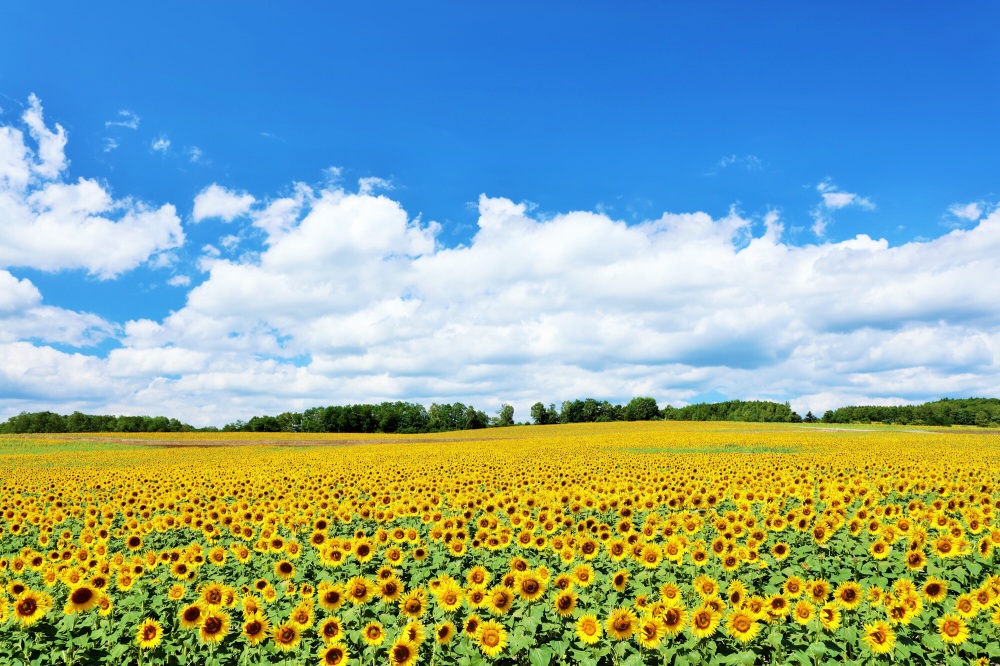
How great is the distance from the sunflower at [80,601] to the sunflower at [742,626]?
25.3ft

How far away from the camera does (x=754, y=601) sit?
6508mm

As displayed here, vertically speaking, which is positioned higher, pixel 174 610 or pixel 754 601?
pixel 754 601

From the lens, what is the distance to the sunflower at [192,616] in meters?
6.75

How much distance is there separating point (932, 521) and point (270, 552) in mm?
11301

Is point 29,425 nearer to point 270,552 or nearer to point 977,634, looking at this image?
point 270,552

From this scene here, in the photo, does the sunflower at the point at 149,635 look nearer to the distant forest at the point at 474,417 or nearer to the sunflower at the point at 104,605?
the sunflower at the point at 104,605

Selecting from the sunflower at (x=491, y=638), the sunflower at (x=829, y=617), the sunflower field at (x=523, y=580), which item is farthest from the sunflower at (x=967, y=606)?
the sunflower at (x=491, y=638)

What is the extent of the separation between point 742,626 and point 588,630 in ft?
5.48

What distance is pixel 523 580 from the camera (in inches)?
275

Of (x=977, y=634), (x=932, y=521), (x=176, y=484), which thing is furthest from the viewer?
(x=176, y=484)

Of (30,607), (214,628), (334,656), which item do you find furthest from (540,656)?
(30,607)

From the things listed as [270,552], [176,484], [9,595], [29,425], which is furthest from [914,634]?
[29,425]

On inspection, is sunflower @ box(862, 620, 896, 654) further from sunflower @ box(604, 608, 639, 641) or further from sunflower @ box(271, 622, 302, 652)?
sunflower @ box(271, 622, 302, 652)

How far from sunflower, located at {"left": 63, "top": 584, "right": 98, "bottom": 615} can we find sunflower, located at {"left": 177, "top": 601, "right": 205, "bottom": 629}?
5.01 feet
